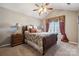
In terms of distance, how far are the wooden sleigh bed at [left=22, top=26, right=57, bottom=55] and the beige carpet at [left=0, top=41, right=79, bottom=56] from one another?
0.28ft

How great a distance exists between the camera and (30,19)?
1861 mm

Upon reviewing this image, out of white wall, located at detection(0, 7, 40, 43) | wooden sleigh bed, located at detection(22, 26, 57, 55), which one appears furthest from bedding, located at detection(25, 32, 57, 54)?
white wall, located at detection(0, 7, 40, 43)

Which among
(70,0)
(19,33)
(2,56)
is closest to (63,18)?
(70,0)

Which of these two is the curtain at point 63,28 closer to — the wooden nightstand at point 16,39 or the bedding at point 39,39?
the bedding at point 39,39

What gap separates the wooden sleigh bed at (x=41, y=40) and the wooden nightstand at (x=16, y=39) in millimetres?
83

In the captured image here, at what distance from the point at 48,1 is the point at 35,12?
0.34 metres

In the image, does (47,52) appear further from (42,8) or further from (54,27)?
(42,8)

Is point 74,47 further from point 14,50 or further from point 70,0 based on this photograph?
point 14,50

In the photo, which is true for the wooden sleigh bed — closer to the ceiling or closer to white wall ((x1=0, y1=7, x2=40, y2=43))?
white wall ((x1=0, y1=7, x2=40, y2=43))

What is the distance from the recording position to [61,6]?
1.79 m

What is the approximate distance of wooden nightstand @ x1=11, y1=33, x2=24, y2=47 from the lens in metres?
1.80

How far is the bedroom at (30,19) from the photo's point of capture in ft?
5.75

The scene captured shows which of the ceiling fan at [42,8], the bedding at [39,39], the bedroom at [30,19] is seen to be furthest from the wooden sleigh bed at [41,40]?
the ceiling fan at [42,8]

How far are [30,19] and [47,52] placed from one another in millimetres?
753
